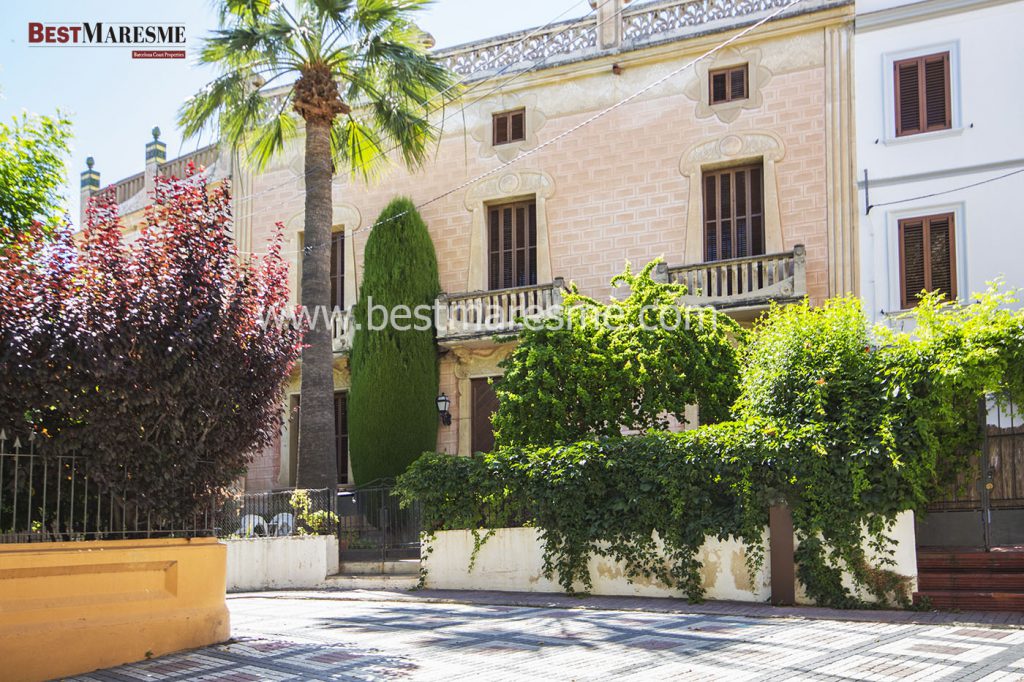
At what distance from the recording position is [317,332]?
60.2ft

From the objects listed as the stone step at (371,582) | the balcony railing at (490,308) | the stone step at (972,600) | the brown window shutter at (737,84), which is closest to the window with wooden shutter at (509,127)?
the balcony railing at (490,308)

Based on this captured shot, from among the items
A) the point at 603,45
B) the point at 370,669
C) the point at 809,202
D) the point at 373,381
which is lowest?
the point at 370,669

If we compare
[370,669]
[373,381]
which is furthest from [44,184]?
[373,381]

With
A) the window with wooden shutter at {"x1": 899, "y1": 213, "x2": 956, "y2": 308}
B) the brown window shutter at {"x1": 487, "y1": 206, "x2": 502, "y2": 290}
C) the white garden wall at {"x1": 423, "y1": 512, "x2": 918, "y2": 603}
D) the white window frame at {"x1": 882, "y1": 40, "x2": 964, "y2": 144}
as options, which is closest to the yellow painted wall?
the white garden wall at {"x1": 423, "y1": 512, "x2": 918, "y2": 603}

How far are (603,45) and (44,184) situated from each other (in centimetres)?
1257

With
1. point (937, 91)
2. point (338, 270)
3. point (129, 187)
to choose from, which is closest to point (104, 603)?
point (937, 91)

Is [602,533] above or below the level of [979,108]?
below

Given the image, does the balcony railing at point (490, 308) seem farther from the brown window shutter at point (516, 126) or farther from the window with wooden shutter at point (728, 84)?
the window with wooden shutter at point (728, 84)

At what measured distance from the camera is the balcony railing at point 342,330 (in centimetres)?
2259

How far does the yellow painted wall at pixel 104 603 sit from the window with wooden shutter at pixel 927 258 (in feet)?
41.7

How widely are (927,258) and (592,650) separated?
11530mm

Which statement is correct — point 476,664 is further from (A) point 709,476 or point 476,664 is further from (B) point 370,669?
(A) point 709,476

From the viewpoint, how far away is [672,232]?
20.5 m

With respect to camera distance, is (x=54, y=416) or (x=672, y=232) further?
(x=672, y=232)
